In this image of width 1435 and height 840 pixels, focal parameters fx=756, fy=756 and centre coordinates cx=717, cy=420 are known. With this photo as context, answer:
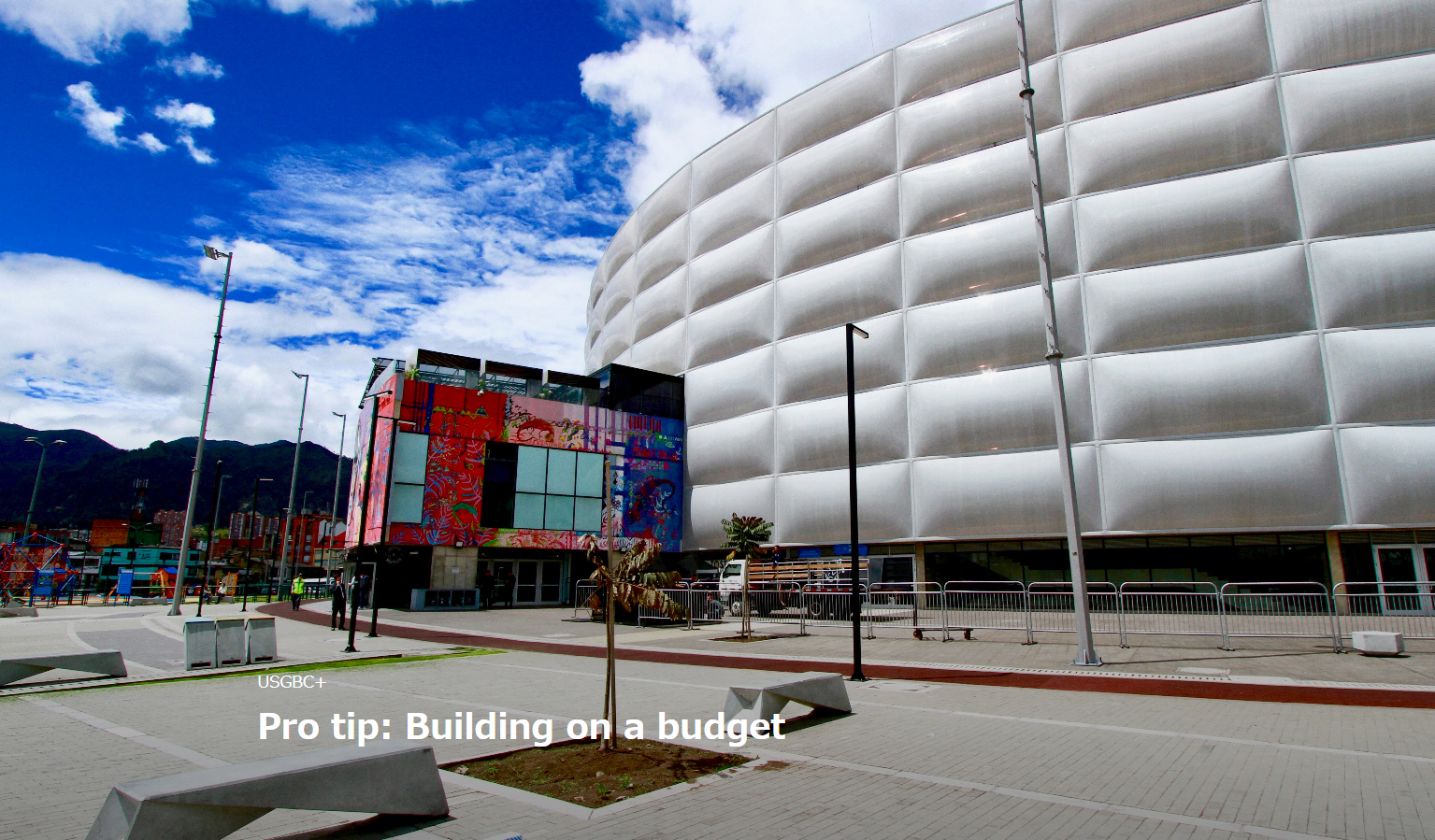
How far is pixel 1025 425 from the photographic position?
32406 millimetres

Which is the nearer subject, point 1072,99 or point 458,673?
point 458,673

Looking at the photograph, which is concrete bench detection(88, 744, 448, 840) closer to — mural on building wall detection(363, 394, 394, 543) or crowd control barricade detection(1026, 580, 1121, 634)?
crowd control barricade detection(1026, 580, 1121, 634)

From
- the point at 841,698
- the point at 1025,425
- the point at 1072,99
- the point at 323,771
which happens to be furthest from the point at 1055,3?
the point at 323,771

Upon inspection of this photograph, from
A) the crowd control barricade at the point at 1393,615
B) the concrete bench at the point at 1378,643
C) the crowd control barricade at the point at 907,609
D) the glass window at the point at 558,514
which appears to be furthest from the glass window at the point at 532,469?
the concrete bench at the point at 1378,643

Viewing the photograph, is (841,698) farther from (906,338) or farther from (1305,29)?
(1305,29)

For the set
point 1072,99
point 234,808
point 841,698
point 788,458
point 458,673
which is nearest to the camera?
point 234,808

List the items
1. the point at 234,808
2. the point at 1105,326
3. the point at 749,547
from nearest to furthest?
the point at 234,808 → the point at 1105,326 → the point at 749,547

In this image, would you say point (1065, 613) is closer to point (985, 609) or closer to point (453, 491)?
point (985, 609)

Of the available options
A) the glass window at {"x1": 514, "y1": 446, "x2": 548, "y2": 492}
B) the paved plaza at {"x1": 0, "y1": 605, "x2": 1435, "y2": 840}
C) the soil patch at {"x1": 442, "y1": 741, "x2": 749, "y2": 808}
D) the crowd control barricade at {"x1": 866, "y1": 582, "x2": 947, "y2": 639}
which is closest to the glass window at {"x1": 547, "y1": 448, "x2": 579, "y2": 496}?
the glass window at {"x1": 514, "y1": 446, "x2": 548, "y2": 492}

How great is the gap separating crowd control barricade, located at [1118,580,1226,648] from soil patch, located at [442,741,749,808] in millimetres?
14685

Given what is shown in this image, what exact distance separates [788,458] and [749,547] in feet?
17.5

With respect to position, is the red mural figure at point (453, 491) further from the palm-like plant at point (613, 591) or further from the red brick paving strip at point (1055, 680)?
the palm-like plant at point (613, 591)

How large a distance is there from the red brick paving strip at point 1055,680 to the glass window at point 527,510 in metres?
17.6

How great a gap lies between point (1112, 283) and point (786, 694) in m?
28.6
